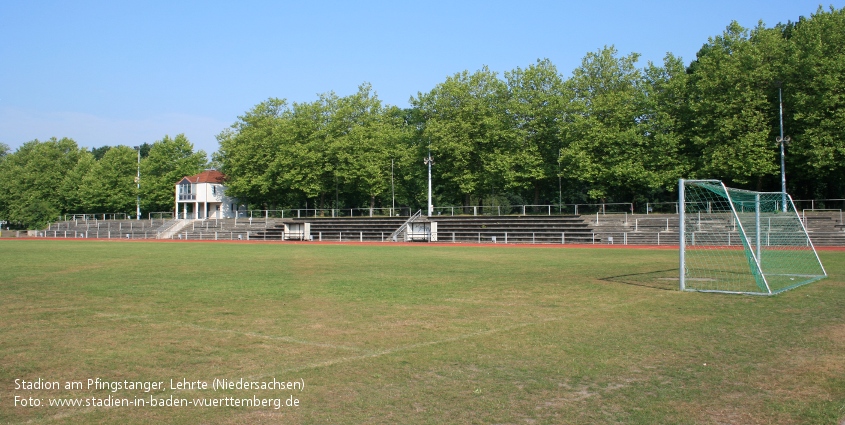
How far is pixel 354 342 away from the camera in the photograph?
8906 mm

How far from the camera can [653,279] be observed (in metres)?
17.8

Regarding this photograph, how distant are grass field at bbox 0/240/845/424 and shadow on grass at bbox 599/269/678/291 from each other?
519 millimetres

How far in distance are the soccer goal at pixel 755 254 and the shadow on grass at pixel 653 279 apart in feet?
1.23

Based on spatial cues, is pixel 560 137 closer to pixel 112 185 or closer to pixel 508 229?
pixel 508 229

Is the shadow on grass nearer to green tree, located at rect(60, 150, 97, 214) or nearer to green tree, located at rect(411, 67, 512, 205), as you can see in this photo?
green tree, located at rect(411, 67, 512, 205)

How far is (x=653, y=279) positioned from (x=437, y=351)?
1141 cm

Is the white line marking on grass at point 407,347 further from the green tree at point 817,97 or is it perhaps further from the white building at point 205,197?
the white building at point 205,197

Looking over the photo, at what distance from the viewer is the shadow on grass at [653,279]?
53.0 ft

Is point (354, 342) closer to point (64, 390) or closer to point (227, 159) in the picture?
point (64, 390)

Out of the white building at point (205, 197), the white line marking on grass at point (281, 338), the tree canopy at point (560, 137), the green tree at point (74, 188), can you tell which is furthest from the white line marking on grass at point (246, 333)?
the green tree at point (74, 188)

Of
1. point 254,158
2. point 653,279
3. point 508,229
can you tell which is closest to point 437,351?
point 653,279

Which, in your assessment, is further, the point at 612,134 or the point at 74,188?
the point at 74,188

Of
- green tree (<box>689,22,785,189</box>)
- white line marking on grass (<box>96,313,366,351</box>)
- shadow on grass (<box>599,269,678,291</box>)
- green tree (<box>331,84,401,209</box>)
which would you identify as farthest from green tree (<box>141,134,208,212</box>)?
white line marking on grass (<box>96,313,366,351</box>)

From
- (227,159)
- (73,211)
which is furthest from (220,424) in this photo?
(73,211)
